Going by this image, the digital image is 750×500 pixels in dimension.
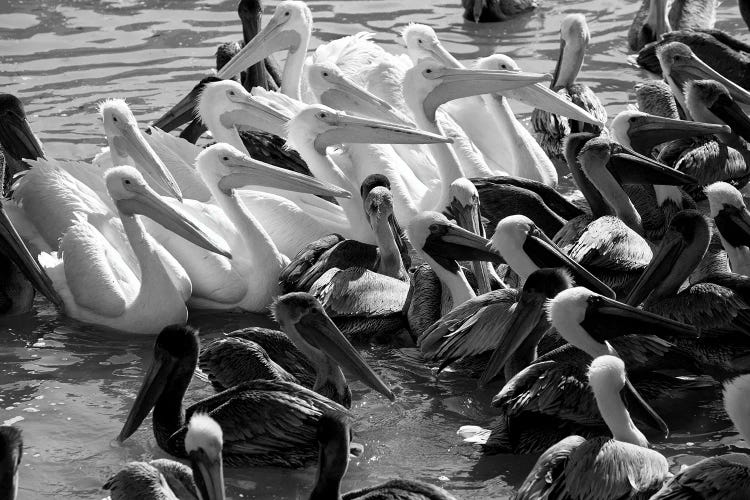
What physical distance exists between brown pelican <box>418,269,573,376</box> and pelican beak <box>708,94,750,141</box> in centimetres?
219

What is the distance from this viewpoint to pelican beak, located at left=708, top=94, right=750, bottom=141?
6.55m

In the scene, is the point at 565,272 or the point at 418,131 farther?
the point at 418,131

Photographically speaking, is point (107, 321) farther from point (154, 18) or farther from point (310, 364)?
point (154, 18)

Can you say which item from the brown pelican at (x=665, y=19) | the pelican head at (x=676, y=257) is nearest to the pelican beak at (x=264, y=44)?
the brown pelican at (x=665, y=19)

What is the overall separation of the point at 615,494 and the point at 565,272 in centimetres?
114

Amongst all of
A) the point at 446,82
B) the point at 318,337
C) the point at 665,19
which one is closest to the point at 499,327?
the point at 318,337

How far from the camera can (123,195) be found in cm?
556

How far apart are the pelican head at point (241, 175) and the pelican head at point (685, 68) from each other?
7.14ft

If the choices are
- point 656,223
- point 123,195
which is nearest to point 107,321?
point 123,195

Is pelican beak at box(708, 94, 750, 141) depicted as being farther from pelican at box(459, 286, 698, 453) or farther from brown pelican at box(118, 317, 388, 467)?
brown pelican at box(118, 317, 388, 467)

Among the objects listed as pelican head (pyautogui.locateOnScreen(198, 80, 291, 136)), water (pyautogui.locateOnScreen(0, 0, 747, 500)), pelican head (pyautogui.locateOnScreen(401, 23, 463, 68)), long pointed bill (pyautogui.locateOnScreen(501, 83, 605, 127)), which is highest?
pelican head (pyautogui.locateOnScreen(401, 23, 463, 68))

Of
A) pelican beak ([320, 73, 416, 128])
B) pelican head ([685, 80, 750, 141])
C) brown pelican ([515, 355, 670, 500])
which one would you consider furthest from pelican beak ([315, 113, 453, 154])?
brown pelican ([515, 355, 670, 500])

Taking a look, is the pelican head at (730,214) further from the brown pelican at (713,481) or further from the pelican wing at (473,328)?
the brown pelican at (713,481)

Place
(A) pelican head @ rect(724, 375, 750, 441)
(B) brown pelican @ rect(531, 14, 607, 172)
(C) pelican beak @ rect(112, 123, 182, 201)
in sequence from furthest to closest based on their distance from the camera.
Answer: (B) brown pelican @ rect(531, 14, 607, 172) → (C) pelican beak @ rect(112, 123, 182, 201) → (A) pelican head @ rect(724, 375, 750, 441)
